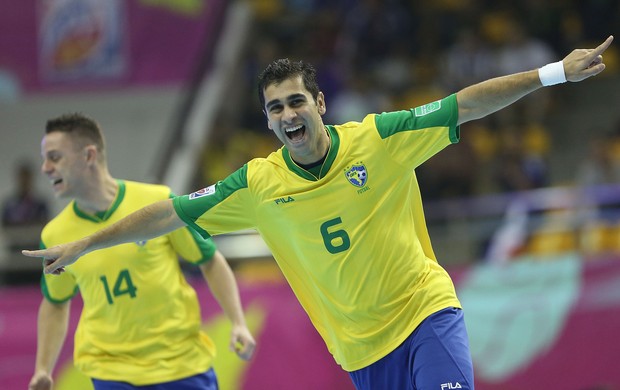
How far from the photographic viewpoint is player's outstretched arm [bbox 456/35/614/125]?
5.66 meters

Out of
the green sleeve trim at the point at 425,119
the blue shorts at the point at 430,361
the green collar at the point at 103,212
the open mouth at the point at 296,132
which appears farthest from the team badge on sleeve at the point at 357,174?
the green collar at the point at 103,212

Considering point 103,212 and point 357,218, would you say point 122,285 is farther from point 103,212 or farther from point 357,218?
point 357,218

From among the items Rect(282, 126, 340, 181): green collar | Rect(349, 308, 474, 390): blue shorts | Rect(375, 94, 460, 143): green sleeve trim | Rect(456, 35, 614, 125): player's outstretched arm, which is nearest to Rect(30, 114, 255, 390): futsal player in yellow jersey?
Rect(349, 308, 474, 390): blue shorts

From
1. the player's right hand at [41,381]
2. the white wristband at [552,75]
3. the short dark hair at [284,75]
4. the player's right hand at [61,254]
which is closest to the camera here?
the white wristband at [552,75]

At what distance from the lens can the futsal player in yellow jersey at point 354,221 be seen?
6188 millimetres

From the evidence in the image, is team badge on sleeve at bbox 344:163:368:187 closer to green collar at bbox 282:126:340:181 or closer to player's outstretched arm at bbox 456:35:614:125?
green collar at bbox 282:126:340:181

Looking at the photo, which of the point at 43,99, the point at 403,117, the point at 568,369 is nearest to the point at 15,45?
the point at 43,99

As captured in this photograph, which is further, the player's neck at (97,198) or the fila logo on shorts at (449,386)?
the player's neck at (97,198)

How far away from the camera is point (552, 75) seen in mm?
5730

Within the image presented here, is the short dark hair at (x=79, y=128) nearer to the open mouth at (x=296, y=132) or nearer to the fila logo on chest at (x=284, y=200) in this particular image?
the fila logo on chest at (x=284, y=200)

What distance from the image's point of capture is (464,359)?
6160 millimetres

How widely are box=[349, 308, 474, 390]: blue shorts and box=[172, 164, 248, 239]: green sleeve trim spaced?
134 centimetres

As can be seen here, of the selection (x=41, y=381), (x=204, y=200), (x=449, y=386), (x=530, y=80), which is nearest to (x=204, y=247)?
(x=204, y=200)

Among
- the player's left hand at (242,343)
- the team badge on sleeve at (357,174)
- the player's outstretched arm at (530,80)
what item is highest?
the player's outstretched arm at (530,80)
